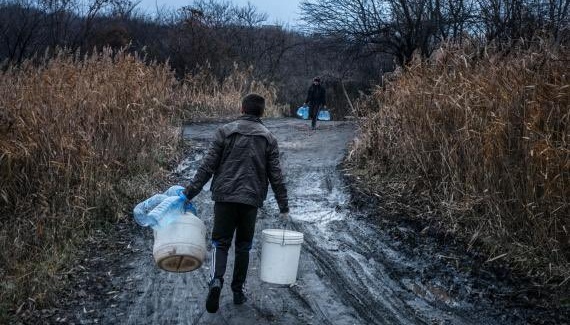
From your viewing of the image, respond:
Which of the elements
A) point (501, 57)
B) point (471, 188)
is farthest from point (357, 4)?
point (471, 188)

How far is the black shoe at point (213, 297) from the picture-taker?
517 cm

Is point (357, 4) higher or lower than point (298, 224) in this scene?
higher

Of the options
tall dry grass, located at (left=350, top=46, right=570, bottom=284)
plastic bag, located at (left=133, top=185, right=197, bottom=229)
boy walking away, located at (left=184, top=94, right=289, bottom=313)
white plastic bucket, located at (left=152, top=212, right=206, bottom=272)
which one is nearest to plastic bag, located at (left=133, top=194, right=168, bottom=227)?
plastic bag, located at (left=133, top=185, right=197, bottom=229)

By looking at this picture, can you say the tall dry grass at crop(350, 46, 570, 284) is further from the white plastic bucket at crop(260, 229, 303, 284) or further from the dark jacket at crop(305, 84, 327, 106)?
the dark jacket at crop(305, 84, 327, 106)

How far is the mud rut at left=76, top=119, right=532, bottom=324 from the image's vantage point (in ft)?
17.5

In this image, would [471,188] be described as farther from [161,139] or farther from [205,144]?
[205,144]

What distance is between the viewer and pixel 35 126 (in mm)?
7922

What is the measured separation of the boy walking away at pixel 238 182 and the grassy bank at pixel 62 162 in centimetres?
171

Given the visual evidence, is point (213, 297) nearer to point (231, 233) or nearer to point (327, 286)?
point (231, 233)

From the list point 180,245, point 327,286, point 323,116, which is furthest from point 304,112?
point 180,245

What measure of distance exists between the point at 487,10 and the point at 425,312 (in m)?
12.0

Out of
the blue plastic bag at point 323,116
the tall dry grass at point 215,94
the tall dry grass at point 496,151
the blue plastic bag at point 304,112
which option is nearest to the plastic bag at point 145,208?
the tall dry grass at point 496,151

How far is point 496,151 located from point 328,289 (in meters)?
2.63

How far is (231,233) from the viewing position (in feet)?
17.9
